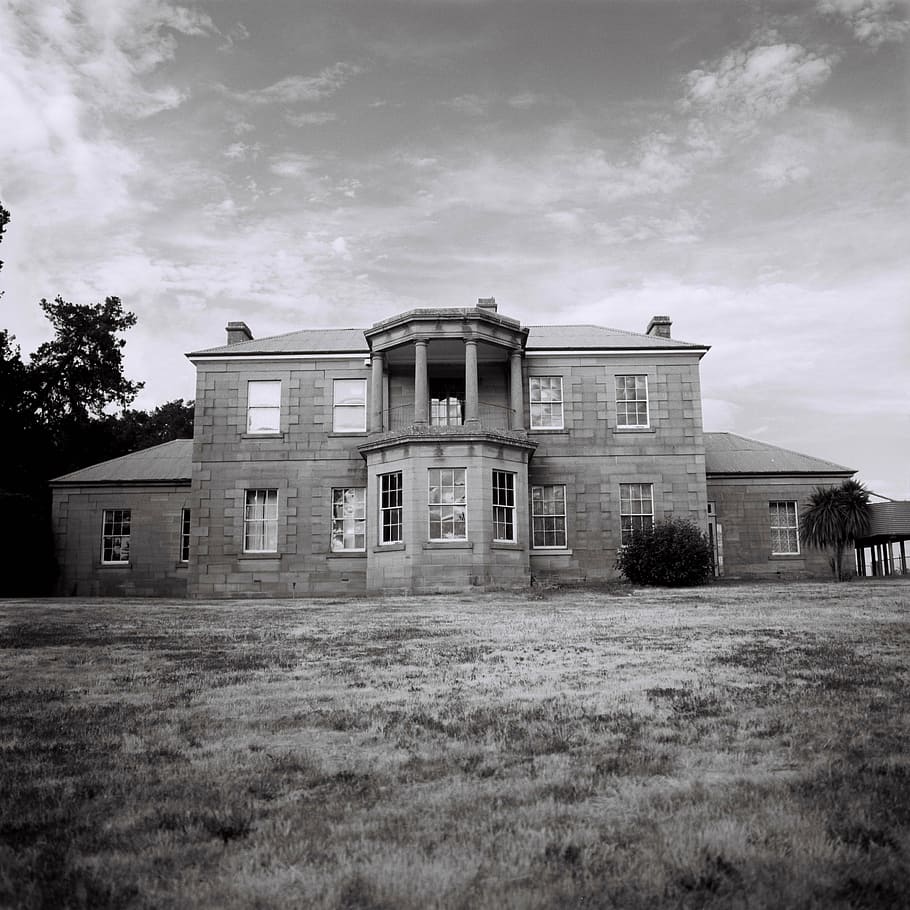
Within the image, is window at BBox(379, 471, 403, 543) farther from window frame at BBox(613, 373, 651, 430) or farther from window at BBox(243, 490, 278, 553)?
Answer: window frame at BBox(613, 373, 651, 430)

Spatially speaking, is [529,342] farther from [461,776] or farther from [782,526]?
[461,776]

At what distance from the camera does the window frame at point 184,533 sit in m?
31.2

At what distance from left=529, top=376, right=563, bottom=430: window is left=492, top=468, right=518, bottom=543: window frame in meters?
3.07

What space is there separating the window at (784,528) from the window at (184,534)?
20.0 metres

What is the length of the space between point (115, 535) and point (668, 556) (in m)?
19.3

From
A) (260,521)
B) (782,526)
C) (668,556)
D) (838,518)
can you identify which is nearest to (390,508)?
(260,521)

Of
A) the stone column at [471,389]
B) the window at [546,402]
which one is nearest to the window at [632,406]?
the window at [546,402]

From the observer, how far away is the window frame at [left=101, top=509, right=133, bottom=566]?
31.7m

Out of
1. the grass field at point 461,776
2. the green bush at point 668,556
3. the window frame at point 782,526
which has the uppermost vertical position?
the window frame at point 782,526

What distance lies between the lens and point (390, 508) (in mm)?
26094

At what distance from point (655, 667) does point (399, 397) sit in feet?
68.1

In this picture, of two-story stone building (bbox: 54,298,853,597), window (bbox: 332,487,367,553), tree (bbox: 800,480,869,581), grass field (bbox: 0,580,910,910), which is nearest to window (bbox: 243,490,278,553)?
two-story stone building (bbox: 54,298,853,597)

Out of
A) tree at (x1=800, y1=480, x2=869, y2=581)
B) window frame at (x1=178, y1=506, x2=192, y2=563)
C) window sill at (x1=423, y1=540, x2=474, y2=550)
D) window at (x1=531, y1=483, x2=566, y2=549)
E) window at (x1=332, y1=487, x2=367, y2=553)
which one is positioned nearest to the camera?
window sill at (x1=423, y1=540, x2=474, y2=550)

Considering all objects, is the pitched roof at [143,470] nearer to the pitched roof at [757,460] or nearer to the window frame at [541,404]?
the window frame at [541,404]
